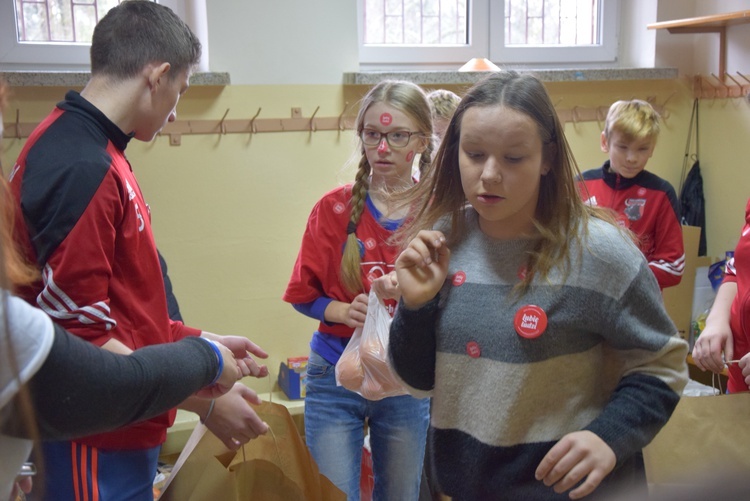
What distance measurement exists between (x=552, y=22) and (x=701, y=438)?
284cm

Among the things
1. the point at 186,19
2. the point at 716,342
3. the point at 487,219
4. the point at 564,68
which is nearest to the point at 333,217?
the point at 487,219

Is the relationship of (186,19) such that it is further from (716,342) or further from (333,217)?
(716,342)

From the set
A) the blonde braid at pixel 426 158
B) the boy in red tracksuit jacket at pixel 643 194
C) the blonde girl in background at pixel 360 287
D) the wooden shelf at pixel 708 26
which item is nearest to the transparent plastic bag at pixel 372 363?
the blonde girl in background at pixel 360 287

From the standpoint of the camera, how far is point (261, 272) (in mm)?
3297

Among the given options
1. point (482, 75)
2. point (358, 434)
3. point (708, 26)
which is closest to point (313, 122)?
point (482, 75)

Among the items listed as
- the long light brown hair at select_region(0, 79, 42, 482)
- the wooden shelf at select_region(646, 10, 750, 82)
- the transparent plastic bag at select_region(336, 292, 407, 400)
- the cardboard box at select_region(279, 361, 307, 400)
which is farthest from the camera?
the wooden shelf at select_region(646, 10, 750, 82)

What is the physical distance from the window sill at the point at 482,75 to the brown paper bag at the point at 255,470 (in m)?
1.98

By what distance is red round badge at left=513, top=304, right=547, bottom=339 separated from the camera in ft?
3.85

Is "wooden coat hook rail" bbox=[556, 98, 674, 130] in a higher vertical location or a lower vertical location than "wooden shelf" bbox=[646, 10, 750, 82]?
lower

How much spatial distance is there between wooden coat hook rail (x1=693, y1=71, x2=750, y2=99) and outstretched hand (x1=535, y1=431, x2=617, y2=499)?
284cm

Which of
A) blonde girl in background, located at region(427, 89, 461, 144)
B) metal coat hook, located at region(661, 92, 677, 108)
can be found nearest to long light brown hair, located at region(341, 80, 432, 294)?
blonde girl in background, located at region(427, 89, 461, 144)

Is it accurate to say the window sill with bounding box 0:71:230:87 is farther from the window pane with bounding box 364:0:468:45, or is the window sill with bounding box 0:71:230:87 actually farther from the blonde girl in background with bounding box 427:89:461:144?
the blonde girl in background with bounding box 427:89:461:144

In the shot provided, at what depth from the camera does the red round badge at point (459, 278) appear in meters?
1.27

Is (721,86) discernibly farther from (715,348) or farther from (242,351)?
(242,351)
